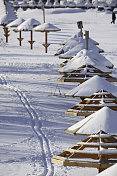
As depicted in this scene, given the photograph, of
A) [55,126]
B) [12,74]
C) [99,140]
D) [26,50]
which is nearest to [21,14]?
[26,50]

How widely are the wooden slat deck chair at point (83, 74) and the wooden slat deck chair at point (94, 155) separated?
36.4 ft

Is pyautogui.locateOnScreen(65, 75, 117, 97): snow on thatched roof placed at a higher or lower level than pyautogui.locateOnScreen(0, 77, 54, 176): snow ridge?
higher

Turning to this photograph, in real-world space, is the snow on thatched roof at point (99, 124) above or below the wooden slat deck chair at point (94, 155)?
above

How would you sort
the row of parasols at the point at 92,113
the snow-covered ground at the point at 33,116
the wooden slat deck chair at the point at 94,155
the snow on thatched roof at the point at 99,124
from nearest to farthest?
1. the wooden slat deck chair at the point at 94,155
2. the row of parasols at the point at 92,113
3. the snow on thatched roof at the point at 99,124
4. the snow-covered ground at the point at 33,116

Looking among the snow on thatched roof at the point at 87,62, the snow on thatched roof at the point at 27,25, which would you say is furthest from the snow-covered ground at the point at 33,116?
the snow on thatched roof at the point at 27,25

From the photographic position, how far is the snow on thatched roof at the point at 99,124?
1038 cm

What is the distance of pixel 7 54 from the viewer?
47.3 meters

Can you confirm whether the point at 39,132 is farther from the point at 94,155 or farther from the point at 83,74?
the point at 94,155

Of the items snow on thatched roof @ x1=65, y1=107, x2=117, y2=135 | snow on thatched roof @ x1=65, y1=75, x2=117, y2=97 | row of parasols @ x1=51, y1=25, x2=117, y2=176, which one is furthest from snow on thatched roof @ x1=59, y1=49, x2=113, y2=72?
snow on thatched roof @ x1=65, y1=107, x2=117, y2=135

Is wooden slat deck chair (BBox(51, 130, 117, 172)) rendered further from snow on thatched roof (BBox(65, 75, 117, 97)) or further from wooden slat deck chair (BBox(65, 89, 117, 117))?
snow on thatched roof (BBox(65, 75, 117, 97))

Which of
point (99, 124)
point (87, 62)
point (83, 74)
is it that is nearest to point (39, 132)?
point (99, 124)

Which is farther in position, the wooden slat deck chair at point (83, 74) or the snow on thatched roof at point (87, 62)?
the snow on thatched roof at point (87, 62)

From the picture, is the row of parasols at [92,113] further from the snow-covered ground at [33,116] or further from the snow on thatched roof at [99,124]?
the snow-covered ground at [33,116]

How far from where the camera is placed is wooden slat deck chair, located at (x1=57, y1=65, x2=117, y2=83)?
21.3 metres
